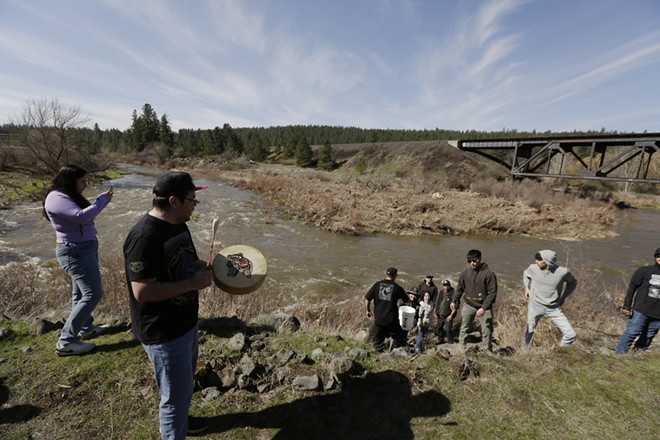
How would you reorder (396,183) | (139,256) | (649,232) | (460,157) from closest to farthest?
1. (139,256)
2. (649,232)
3. (396,183)
4. (460,157)

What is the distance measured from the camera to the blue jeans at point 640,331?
17.1 feet

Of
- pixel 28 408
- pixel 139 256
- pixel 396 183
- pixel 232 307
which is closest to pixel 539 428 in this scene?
pixel 139 256

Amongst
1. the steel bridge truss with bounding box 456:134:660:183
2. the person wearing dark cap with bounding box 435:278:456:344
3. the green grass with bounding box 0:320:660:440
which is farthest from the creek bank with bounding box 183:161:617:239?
the green grass with bounding box 0:320:660:440

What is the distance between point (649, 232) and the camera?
2086 centimetres

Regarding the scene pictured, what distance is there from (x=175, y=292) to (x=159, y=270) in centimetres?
18

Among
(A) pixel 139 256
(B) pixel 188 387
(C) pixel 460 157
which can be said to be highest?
(C) pixel 460 157

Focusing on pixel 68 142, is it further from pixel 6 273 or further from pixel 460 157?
pixel 460 157

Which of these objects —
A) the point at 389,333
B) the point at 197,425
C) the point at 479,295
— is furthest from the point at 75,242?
the point at 479,295

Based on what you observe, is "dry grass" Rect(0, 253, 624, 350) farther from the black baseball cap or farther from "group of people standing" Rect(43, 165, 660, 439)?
the black baseball cap

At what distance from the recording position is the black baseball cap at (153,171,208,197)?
2105mm

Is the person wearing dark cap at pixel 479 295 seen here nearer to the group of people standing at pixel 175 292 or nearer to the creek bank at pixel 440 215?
the group of people standing at pixel 175 292

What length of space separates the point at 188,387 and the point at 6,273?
801cm

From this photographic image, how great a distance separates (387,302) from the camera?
563 centimetres

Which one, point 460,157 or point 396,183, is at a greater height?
point 460,157
